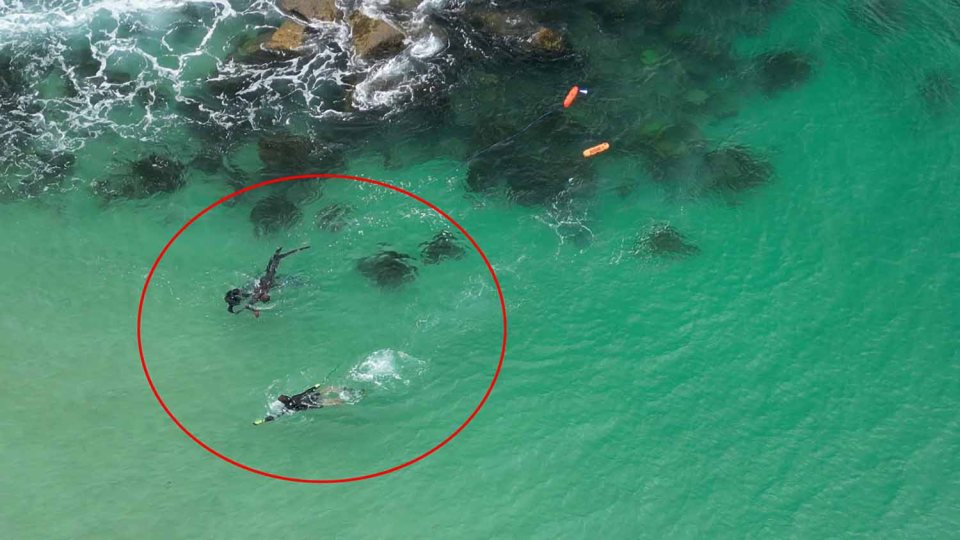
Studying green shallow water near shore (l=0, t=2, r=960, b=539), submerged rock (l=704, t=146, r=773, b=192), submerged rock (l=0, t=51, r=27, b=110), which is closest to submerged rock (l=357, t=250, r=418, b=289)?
green shallow water near shore (l=0, t=2, r=960, b=539)

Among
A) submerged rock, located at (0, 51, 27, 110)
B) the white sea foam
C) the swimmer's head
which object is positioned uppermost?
submerged rock, located at (0, 51, 27, 110)

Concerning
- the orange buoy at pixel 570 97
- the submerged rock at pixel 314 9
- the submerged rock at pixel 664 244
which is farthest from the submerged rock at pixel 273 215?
the submerged rock at pixel 664 244

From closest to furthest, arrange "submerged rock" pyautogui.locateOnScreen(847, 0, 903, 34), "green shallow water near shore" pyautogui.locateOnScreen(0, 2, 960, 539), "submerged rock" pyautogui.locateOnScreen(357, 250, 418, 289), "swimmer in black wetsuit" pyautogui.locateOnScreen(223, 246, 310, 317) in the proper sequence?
"green shallow water near shore" pyautogui.locateOnScreen(0, 2, 960, 539)
"swimmer in black wetsuit" pyautogui.locateOnScreen(223, 246, 310, 317)
"submerged rock" pyautogui.locateOnScreen(357, 250, 418, 289)
"submerged rock" pyautogui.locateOnScreen(847, 0, 903, 34)

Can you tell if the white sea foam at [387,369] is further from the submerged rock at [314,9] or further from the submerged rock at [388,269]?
the submerged rock at [314,9]

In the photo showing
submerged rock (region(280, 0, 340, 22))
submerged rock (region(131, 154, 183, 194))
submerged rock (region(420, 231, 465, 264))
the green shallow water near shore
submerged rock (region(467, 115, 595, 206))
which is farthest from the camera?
submerged rock (region(280, 0, 340, 22))

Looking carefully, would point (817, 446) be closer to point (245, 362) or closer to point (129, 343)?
point (245, 362)

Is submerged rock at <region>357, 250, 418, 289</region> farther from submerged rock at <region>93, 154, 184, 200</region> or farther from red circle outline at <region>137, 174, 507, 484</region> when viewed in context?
submerged rock at <region>93, 154, 184, 200</region>

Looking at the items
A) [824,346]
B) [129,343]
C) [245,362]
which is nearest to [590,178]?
[824,346]
